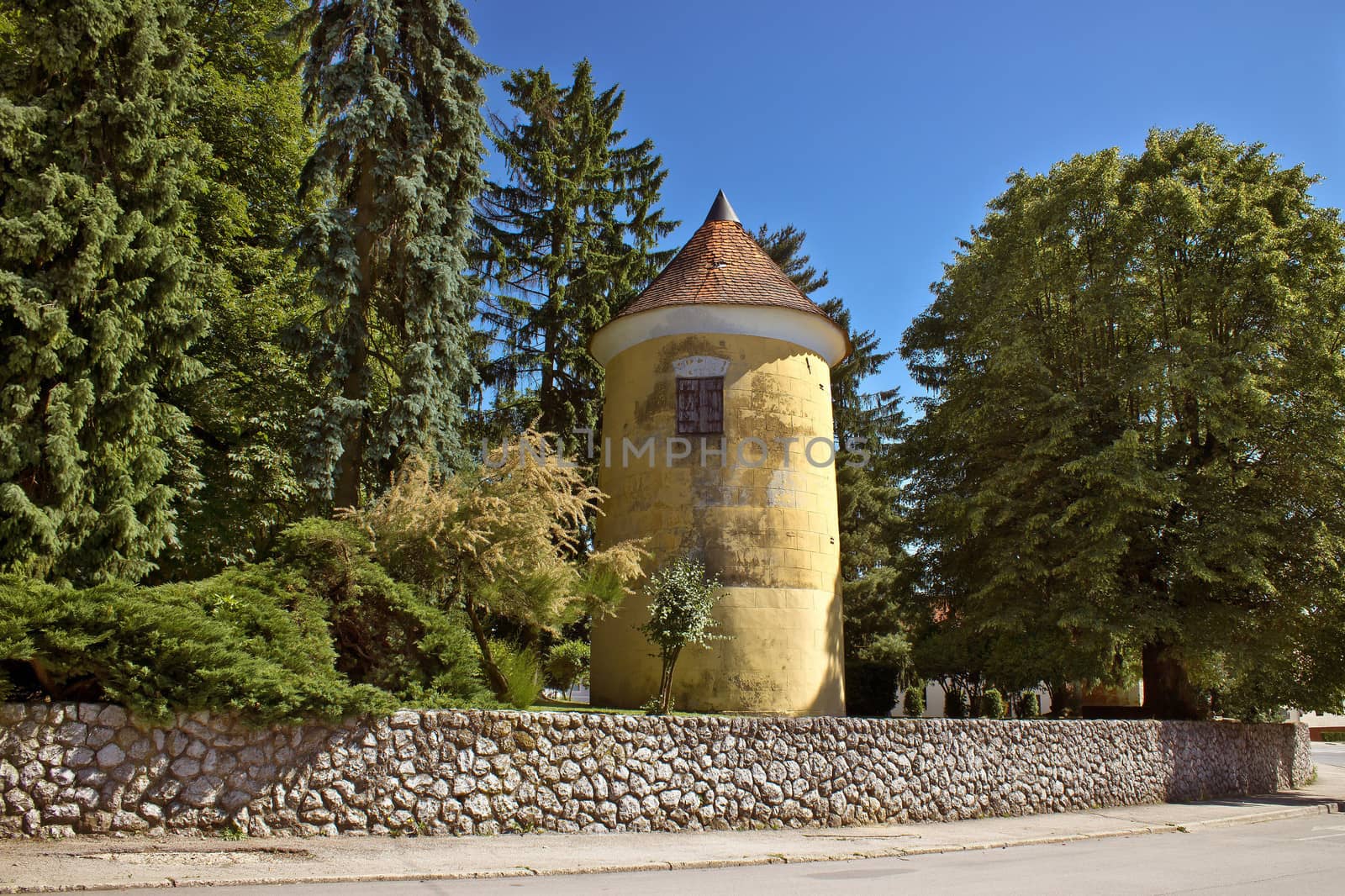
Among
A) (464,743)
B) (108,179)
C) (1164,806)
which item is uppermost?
(108,179)

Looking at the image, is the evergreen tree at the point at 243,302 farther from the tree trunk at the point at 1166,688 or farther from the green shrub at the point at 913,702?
the green shrub at the point at 913,702

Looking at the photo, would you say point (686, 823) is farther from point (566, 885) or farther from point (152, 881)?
point (152, 881)

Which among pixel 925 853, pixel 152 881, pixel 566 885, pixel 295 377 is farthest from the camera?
pixel 295 377

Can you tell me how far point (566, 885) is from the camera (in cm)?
780

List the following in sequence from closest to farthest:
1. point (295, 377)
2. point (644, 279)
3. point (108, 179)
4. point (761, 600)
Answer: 1. point (108, 179)
2. point (761, 600)
3. point (295, 377)
4. point (644, 279)

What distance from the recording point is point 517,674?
40.0ft

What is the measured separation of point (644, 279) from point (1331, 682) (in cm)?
1907

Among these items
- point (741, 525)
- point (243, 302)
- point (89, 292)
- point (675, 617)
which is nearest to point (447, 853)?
point (675, 617)

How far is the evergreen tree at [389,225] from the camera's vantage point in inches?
642

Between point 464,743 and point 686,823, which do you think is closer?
point 464,743

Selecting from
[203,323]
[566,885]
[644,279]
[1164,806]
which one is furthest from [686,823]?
[644,279]

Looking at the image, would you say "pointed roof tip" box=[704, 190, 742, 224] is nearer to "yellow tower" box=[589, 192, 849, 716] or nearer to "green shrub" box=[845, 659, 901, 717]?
"yellow tower" box=[589, 192, 849, 716]

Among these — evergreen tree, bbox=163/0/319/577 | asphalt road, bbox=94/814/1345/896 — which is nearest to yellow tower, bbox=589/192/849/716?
asphalt road, bbox=94/814/1345/896

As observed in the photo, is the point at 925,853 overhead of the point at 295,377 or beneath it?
beneath
